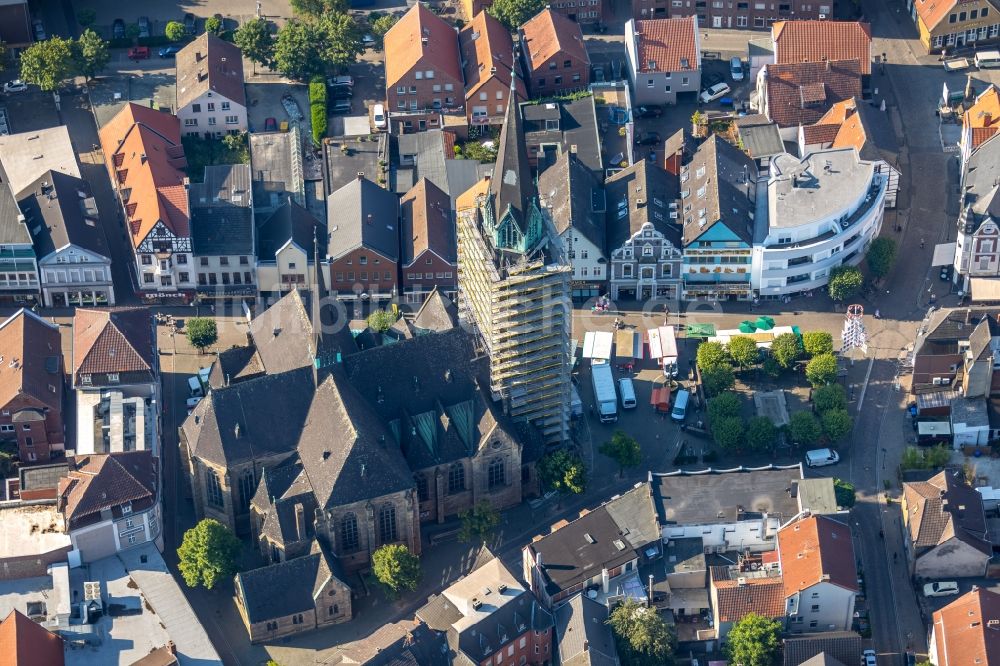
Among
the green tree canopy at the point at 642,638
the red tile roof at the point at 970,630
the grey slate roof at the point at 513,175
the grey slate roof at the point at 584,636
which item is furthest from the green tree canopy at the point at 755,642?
the grey slate roof at the point at 513,175

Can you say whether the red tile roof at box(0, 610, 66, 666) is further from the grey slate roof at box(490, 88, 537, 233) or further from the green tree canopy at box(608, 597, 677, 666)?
the grey slate roof at box(490, 88, 537, 233)

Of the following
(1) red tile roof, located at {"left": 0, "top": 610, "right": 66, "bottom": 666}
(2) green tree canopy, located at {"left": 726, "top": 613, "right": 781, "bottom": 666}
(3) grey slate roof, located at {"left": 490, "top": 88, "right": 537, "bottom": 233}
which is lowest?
(2) green tree canopy, located at {"left": 726, "top": 613, "right": 781, "bottom": 666}

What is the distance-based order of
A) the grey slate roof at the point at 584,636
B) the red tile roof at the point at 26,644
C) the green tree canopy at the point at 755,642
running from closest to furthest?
the red tile roof at the point at 26,644 → the grey slate roof at the point at 584,636 → the green tree canopy at the point at 755,642

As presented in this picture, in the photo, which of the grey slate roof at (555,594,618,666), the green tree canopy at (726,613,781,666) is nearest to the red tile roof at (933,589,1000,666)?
the green tree canopy at (726,613,781,666)

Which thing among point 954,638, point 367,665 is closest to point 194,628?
point 367,665

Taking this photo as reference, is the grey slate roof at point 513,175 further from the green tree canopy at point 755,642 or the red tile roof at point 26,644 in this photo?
the red tile roof at point 26,644

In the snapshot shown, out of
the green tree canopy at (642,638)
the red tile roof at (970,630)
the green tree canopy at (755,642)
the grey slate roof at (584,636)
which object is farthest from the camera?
the green tree canopy at (755,642)
